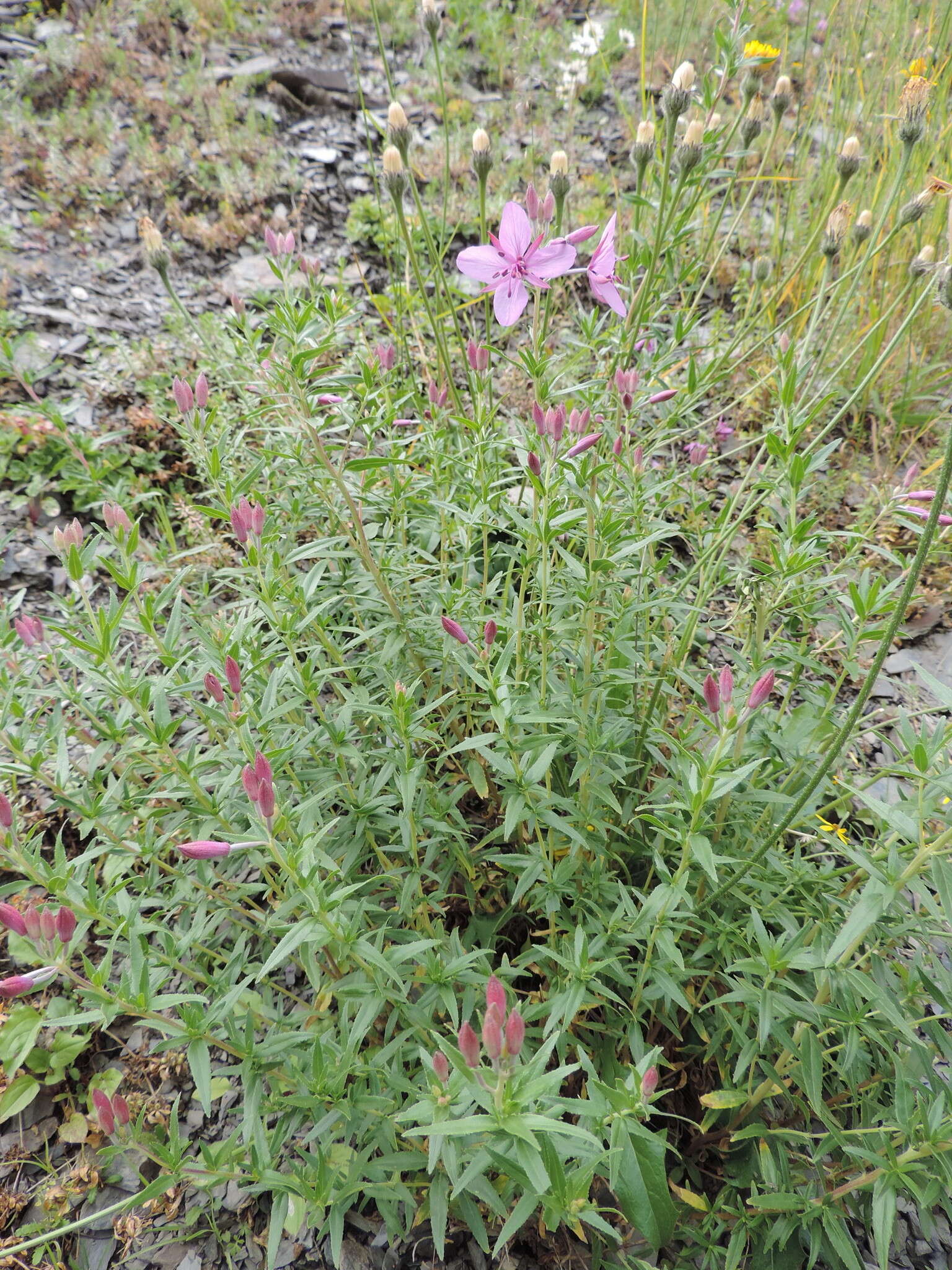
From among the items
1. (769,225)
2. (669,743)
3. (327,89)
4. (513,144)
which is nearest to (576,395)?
(669,743)

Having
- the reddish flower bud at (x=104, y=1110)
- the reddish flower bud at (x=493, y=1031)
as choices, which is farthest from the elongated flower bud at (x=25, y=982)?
the reddish flower bud at (x=493, y=1031)

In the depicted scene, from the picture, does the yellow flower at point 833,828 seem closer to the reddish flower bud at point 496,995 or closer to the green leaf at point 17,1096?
the reddish flower bud at point 496,995

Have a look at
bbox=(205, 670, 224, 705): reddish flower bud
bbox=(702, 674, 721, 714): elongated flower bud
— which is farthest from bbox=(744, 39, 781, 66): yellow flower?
bbox=(205, 670, 224, 705): reddish flower bud

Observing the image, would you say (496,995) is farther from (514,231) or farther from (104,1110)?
(514,231)

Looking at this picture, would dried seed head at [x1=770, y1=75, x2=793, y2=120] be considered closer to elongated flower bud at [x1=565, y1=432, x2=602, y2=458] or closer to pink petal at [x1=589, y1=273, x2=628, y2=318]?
pink petal at [x1=589, y1=273, x2=628, y2=318]

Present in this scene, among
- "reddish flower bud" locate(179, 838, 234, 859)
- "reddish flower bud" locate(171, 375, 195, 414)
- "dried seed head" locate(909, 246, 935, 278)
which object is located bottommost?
"reddish flower bud" locate(179, 838, 234, 859)

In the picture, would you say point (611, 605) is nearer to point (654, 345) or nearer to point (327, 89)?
point (654, 345)

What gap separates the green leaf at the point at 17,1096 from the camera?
7.63 ft

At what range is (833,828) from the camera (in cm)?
197

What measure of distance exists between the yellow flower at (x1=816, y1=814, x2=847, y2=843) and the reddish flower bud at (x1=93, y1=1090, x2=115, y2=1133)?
72.5 inches

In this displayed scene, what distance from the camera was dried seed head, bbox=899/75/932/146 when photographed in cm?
200

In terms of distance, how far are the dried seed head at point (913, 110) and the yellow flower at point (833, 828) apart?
5.96 feet

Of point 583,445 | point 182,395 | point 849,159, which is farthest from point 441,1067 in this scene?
point 849,159

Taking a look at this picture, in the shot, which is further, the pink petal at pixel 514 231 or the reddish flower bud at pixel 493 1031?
the pink petal at pixel 514 231
